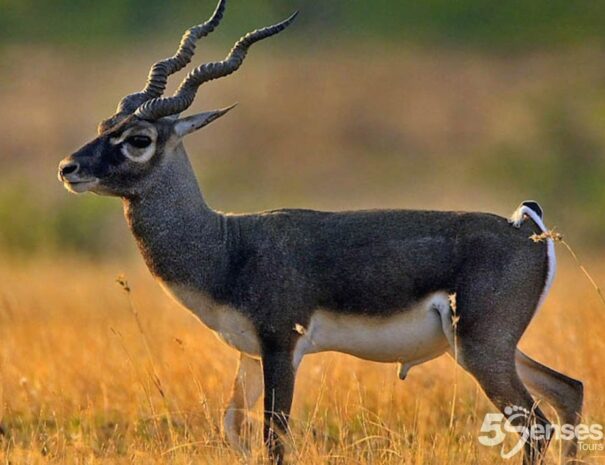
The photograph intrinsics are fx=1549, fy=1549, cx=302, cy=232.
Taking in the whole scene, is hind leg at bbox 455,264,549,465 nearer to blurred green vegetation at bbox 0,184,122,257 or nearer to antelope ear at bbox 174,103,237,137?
antelope ear at bbox 174,103,237,137

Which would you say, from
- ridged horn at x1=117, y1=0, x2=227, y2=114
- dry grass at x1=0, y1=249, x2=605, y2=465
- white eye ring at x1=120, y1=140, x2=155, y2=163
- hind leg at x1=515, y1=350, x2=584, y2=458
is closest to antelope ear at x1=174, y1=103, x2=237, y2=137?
white eye ring at x1=120, y1=140, x2=155, y2=163

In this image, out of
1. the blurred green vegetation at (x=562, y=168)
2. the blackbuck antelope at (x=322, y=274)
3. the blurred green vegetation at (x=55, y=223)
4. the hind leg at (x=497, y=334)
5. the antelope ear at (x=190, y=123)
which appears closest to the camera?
the hind leg at (x=497, y=334)

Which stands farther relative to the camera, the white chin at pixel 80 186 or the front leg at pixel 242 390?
the front leg at pixel 242 390

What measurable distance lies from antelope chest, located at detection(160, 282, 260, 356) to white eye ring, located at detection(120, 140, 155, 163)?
793mm

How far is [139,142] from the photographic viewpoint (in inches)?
368

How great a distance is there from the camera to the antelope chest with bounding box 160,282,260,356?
9156 mm

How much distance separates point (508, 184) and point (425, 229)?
86.3 feet

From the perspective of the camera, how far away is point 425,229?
9328 millimetres

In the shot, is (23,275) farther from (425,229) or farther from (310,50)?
(310,50)

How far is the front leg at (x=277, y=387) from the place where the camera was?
9070 millimetres

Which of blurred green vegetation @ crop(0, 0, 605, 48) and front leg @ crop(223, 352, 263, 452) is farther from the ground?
blurred green vegetation @ crop(0, 0, 605, 48)

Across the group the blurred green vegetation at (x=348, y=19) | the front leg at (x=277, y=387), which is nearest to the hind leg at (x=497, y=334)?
the front leg at (x=277, y=387)

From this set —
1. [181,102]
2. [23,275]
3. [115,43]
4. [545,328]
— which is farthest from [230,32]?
[181,102]

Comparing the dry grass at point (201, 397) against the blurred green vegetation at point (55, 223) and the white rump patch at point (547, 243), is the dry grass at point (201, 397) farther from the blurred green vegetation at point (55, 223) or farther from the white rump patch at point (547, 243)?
the blurred green vegetation at point (55, 223)
